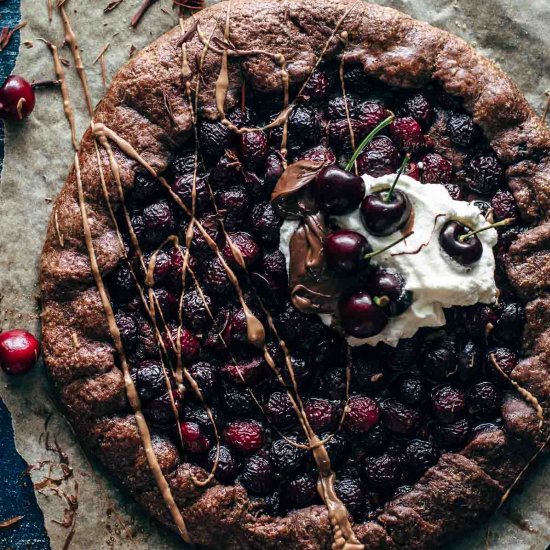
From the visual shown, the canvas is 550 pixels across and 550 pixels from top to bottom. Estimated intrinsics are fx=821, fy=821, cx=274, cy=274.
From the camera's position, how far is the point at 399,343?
3717 millimetres

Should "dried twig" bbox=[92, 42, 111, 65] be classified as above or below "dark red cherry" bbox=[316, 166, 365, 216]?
below

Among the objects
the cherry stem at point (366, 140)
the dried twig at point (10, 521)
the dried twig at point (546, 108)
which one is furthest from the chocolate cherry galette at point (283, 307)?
the dried twig at point (10, 521)

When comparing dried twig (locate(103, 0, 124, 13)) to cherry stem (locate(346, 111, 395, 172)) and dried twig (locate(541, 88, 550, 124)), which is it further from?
dried twig (locate(541, 88, 550, 124))

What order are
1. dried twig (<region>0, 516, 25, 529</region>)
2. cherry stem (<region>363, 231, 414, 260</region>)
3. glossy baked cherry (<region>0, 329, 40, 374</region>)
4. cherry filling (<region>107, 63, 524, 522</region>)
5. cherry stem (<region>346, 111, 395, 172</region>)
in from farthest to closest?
dried twig (<region>0, 516, 25, 529</region>)
glossy baked cherry (<region>0, 329, 40, 374</region>)
cherry filling (<region>107, 63, 524, 522</region>)
cherry stem (<region>346, 111, 395, 172</region>)
cherry stem (<region>363, 231, 414, 260</region>)

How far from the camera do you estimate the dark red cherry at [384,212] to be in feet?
11.3

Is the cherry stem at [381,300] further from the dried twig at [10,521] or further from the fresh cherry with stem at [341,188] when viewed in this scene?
the dried twig at [10,521]

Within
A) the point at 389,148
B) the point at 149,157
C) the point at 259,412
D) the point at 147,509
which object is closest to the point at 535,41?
the point at 389,148

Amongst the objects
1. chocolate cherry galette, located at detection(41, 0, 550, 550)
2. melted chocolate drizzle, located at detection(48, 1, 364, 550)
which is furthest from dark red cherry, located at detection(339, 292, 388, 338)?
melted chocolate drizzle, located at detection(48, 1, 364, 550)

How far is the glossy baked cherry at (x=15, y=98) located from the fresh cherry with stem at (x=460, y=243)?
214 centimetres

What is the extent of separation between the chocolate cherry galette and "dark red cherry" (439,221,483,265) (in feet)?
0.95

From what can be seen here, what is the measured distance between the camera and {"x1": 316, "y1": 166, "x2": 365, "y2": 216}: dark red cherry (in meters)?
3.44

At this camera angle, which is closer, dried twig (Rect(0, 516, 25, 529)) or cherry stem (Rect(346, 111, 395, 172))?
cherry stem (Rect(346, 111, 395, 172))

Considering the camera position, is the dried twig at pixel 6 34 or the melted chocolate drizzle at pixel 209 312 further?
the dried twig at pixel 6 34

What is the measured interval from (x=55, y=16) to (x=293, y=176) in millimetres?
1580
